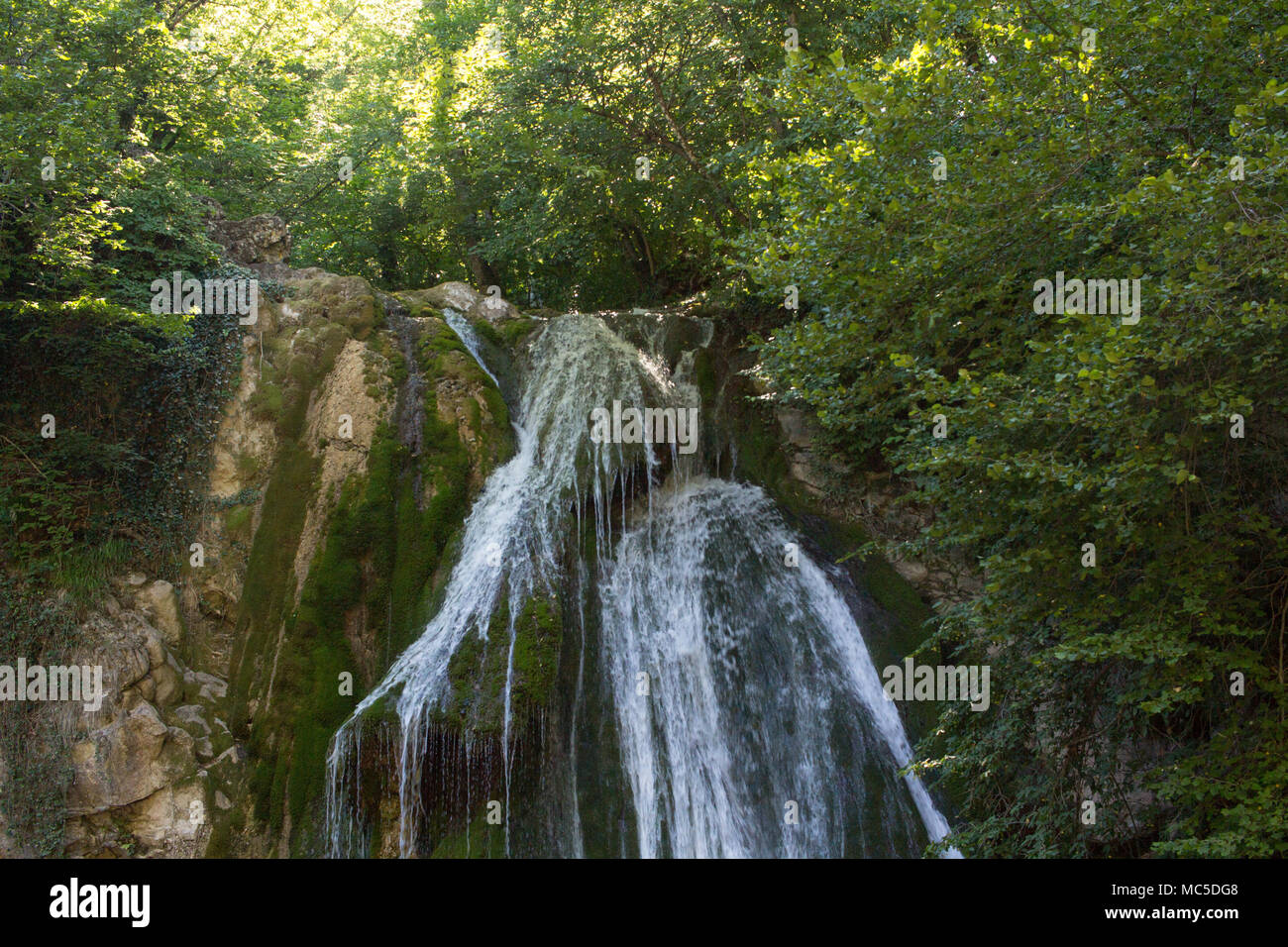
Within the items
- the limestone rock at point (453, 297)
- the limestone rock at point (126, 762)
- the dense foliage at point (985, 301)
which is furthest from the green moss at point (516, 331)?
the limestone rock at point (126, 762)

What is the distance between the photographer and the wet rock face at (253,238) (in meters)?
13.6

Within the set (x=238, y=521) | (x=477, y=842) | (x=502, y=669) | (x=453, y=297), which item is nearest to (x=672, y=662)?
(x=502, y=669)

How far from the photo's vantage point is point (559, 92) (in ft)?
52.1

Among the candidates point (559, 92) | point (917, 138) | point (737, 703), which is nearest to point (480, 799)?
point (737, 703)

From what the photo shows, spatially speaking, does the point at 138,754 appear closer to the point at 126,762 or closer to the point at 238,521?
the point at 126,762

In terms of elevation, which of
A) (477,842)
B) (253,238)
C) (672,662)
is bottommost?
(477,842)

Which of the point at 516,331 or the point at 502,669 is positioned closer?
the point at 502,669

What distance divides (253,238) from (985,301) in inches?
427

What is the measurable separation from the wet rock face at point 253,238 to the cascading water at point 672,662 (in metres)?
5.04

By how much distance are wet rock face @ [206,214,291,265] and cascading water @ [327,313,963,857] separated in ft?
16.5

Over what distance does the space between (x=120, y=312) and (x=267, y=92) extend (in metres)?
9.31

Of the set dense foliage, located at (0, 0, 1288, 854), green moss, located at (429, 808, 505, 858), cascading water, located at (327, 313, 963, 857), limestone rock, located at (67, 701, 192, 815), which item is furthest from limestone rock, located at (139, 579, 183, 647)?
green moss, located at (429, 808, 505, 858)

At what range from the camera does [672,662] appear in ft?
34.6

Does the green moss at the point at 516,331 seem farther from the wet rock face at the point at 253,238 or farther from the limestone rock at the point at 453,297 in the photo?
the wet rock face at the point at 253,238
